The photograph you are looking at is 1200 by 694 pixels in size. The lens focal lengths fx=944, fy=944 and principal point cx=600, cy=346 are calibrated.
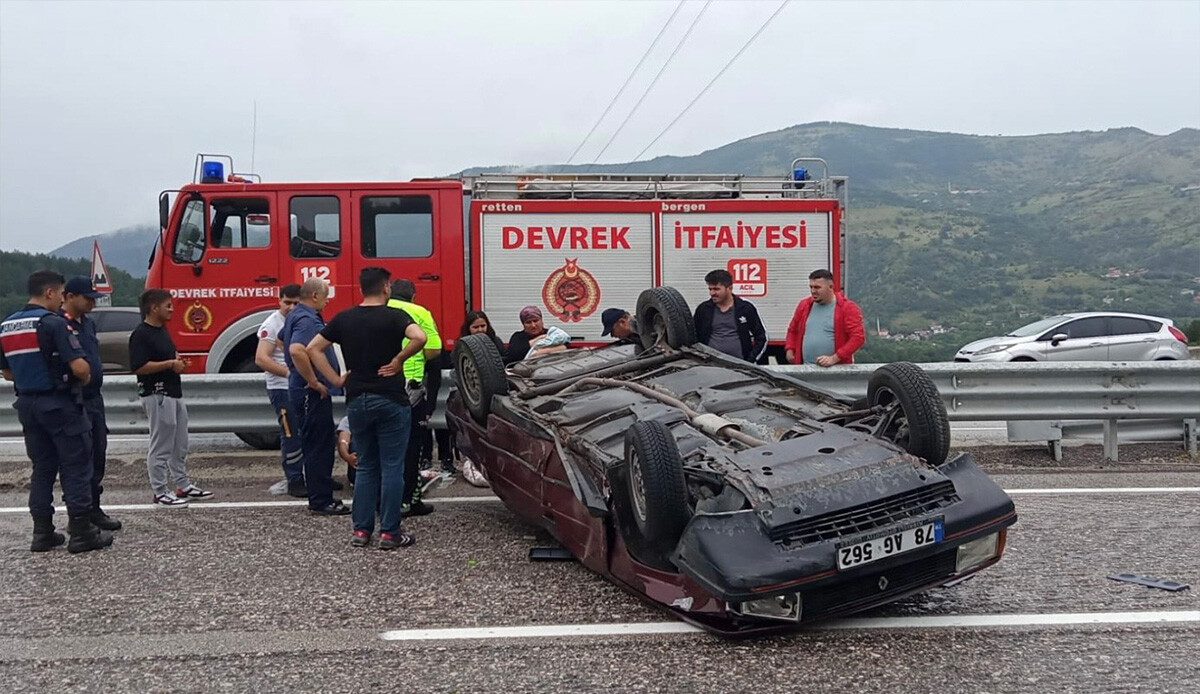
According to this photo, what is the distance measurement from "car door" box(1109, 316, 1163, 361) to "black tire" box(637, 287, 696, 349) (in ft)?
34.3

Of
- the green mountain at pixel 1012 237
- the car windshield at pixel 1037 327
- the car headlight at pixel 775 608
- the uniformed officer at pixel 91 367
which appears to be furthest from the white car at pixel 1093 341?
the uniformed officer at pixel 91 367

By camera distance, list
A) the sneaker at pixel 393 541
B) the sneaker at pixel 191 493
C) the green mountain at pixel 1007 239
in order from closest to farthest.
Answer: the sneaker at pixel 393 541
the sneaker at pixel 191 493
the green mountain at pixel 1007 239

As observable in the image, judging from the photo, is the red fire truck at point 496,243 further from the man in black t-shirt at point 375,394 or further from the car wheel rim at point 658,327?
the man in black t-shirt at point 375,394

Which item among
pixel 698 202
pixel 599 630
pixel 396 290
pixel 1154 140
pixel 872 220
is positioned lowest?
pixel 599 630

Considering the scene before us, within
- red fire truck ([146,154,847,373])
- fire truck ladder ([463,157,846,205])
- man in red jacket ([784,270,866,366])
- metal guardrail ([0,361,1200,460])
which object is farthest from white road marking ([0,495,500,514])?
fire truck ladder ([463,157,846,205])

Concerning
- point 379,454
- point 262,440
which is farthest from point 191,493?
point 262,440

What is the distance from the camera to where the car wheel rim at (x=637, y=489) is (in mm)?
3885

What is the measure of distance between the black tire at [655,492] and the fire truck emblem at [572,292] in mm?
5933

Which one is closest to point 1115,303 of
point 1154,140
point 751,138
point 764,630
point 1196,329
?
point 1196,329

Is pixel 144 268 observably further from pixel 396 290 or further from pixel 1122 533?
pixel 1122 533

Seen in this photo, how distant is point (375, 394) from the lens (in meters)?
5.42

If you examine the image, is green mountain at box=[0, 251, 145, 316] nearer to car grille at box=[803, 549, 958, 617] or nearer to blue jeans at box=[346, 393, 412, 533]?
blue jeans at box=[346, 393, 412, 533]

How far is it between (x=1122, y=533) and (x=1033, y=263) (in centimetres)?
4708

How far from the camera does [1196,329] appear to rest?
19.6m
